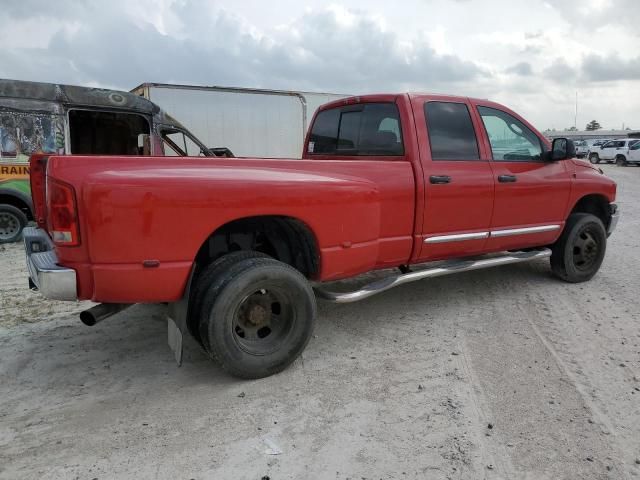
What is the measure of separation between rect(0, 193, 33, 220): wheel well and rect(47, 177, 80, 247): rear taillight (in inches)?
236

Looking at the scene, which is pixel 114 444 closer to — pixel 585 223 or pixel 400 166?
pixel 400 166

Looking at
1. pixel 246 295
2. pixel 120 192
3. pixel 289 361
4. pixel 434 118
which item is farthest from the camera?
pixel 434 118

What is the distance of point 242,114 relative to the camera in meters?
11.7

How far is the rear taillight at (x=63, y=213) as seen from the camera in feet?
8.86

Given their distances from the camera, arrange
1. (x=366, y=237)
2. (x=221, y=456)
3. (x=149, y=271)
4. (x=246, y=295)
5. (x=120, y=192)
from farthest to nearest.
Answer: (x=366, y=237)
(x=246, y=295)
(x=149, y=271)
(x=120, y=192)
(x=221, y=456)

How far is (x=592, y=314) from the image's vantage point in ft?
15.1

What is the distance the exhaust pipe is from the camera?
307 cm

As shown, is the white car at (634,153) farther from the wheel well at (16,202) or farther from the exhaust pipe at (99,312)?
the exhaust pipe at (99,312)

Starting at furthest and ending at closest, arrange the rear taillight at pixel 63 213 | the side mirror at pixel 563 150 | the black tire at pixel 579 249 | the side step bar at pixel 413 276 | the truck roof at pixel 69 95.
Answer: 1. the truck roof at pixel 69 95
2. the black tire at pixel 579 249
3. the side mirror at pixel 563 150
4. the side step bar at pixel 413 276
5. the rear taillight at pixel 63 213

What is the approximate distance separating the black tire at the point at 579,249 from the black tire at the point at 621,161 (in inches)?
1166

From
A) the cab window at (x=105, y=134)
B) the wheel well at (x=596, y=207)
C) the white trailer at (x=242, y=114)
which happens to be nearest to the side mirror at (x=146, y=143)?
the cab window at (x=105, y=134)

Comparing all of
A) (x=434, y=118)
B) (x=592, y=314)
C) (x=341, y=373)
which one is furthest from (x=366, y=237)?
(x=592, y=314)

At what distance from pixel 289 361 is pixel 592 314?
2.97m

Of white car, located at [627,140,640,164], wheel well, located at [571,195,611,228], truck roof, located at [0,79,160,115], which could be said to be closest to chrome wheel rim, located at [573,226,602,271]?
wheel well, located at [571,195,611,228]
